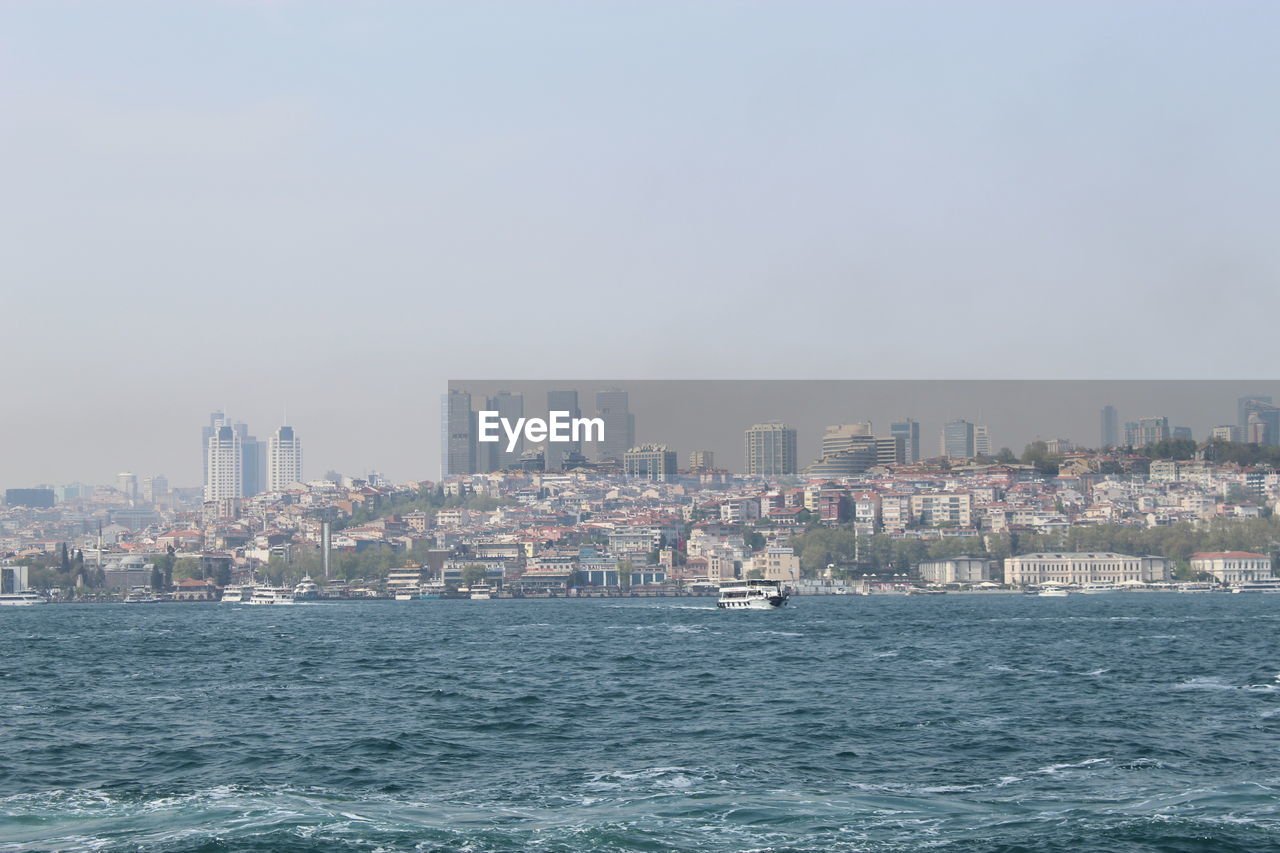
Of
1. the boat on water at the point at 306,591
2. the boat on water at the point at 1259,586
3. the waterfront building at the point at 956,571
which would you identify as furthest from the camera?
the waterfront building at the point at 956,571

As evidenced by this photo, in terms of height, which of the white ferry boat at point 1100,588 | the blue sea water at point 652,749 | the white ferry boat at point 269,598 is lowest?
the white ferry boat at point 1100,588

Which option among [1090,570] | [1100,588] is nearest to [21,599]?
[1090,570]

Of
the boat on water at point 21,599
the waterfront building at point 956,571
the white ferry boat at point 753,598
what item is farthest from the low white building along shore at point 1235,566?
the boat on water at point 21,599

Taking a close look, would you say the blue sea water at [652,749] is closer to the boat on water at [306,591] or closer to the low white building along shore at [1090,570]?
the low white building along shore at [1090,570]

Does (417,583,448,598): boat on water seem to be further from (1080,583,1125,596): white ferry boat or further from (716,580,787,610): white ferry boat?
(1080,583,1125,596): white ferry boat

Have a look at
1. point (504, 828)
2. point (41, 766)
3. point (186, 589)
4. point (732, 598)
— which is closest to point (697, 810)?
point (504, 828)

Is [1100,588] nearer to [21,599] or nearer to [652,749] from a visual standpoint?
[21,599]

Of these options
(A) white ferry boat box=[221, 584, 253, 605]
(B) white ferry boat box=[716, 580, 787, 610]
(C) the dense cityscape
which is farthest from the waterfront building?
(A) white ferry boat box=[221, 584, 253, 605]

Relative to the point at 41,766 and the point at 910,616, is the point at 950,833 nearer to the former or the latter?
the point at 41,766
